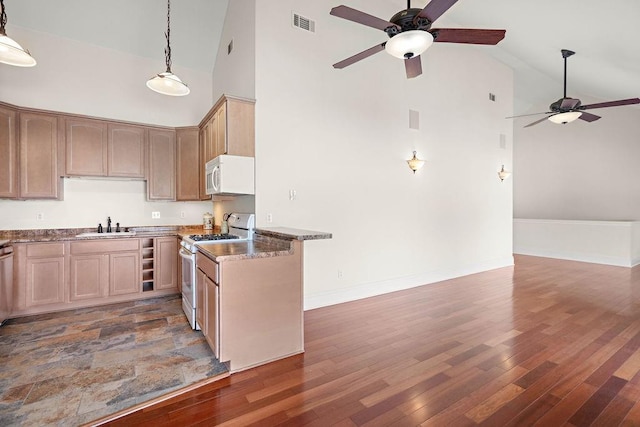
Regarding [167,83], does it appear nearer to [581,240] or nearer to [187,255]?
[187,255]

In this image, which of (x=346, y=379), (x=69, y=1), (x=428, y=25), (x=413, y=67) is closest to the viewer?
(x=346, y=379)

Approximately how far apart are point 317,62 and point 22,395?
4480 millimetres

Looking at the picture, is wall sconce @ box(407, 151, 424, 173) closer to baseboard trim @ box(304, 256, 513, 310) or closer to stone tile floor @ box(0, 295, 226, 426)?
baseboard trim @ box(304, 256, 513, 310)

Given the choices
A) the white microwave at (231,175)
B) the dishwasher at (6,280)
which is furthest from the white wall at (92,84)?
the white microwave at (231,175)

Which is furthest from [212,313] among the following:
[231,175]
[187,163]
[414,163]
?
[414,163]

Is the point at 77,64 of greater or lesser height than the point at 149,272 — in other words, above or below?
above

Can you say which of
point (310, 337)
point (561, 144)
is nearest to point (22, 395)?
point (310, 337)

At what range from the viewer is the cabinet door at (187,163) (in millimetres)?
4922

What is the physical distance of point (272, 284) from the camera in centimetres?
275

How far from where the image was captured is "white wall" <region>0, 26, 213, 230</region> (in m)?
4.18

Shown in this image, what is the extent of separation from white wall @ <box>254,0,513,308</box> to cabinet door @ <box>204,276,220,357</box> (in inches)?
48.1

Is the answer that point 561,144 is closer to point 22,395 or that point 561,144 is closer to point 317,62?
point 317,62

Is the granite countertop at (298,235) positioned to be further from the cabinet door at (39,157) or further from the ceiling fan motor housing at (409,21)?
the cabinet door at (39,157)

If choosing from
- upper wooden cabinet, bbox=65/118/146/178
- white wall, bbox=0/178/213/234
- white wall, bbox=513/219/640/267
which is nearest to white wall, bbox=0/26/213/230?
white wall, bbox=0/178/213/234
